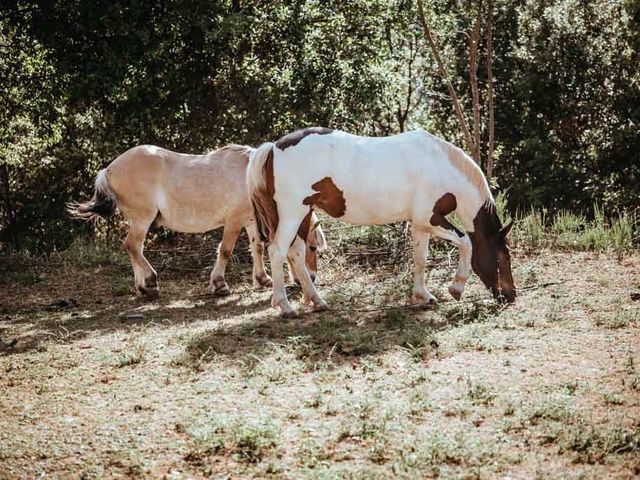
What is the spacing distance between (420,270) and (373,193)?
38.5 inches

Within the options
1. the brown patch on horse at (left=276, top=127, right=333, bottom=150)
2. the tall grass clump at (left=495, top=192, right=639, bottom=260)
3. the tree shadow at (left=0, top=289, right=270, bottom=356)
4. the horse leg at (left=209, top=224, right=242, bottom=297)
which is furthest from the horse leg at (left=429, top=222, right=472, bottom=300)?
the tall grass clump at (left=495, top=192, right=639, bottom=260)

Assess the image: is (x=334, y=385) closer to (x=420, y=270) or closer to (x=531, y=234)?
(x=420, y=270)

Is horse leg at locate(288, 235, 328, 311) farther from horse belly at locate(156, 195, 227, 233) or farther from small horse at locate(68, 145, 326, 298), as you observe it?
horse belly at locate(156, 195, 227, 233)

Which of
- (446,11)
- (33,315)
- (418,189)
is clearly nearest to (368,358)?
(418,189)

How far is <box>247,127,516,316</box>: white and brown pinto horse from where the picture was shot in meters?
7.44

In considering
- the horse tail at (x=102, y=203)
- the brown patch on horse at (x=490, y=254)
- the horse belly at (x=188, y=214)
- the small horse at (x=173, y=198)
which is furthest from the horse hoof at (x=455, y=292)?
the horse tail at (x=102, y=203)

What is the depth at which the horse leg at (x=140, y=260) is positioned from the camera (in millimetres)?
8812

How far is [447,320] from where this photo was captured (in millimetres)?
7113

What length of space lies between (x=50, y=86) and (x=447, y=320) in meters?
7.11

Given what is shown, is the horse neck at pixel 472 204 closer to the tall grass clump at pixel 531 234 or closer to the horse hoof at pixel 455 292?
the horse hoof at pixel 455 292

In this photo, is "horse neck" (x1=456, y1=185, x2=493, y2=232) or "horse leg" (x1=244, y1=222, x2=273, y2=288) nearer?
"horse neck" (x1=456, y1=185, x2=493, y2=232)

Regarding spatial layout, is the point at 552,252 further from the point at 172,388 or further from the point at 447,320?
the point at 172,388

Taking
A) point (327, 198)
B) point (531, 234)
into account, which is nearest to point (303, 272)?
point (327, 198)

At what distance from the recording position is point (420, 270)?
7898 millimetres
